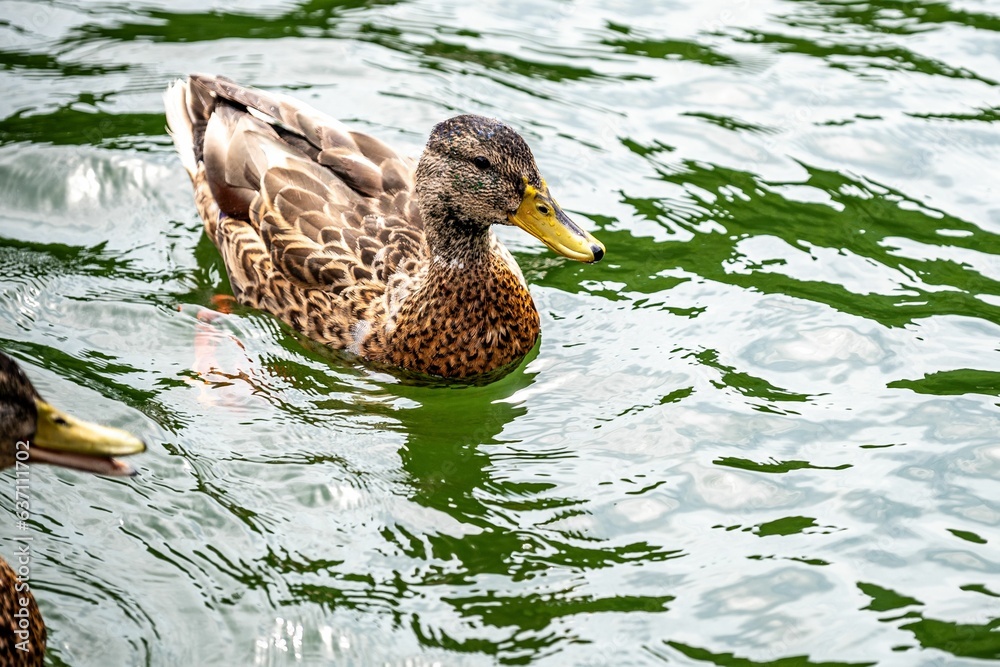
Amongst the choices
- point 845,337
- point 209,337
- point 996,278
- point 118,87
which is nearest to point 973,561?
point 845,337

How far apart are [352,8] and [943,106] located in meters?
4.73

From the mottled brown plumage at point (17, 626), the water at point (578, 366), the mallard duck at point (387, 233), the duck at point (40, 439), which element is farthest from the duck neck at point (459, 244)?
the mottled brown plumage at point (17, 626)

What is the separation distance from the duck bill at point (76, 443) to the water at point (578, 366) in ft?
3.27

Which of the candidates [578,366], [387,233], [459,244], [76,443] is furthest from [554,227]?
[76,443]

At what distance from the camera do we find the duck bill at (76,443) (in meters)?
4.47

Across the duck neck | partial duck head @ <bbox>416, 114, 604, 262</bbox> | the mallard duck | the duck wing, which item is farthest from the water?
partial duck head @ <bbox>416, 114, 604, 262</bbox>

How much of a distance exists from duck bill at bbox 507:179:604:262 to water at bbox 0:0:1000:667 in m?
0.72

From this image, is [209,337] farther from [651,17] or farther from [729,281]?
[651,17]

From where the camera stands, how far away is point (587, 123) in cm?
898

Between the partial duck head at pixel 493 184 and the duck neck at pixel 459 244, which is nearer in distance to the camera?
the partial duck head at pixel 493 184

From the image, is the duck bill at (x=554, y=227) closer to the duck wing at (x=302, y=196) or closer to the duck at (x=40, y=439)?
the duck wing at (x=302, y=196)

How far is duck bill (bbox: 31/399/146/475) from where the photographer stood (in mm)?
4473

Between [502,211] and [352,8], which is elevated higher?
[352,8]

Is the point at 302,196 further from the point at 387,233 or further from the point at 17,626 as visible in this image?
the point at 17,626
